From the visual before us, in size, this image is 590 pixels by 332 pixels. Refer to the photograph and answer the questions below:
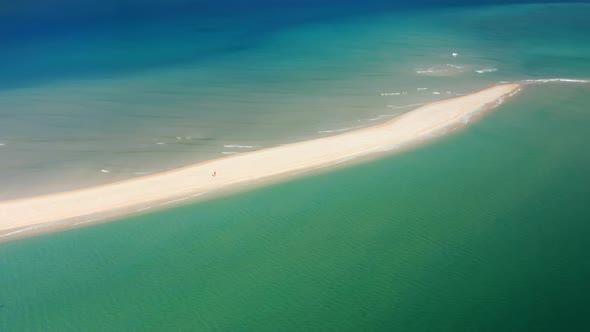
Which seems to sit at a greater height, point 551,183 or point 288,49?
point 288,49

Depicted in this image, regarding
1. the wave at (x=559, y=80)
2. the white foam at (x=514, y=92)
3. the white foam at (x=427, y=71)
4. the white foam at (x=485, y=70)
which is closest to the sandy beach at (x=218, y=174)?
the white foam at (x=514, y=92)

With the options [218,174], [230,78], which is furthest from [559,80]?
[218,174]

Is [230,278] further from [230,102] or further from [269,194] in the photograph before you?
[230,102]

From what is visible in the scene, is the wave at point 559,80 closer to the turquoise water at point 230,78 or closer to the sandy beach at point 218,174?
the turquoise water at point 230,78

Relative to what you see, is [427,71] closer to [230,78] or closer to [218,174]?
[230,78]

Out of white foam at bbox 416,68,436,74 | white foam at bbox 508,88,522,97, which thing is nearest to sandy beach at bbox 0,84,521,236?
white foam at bbox 508,88,522,97

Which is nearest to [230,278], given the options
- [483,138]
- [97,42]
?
[483,138]
